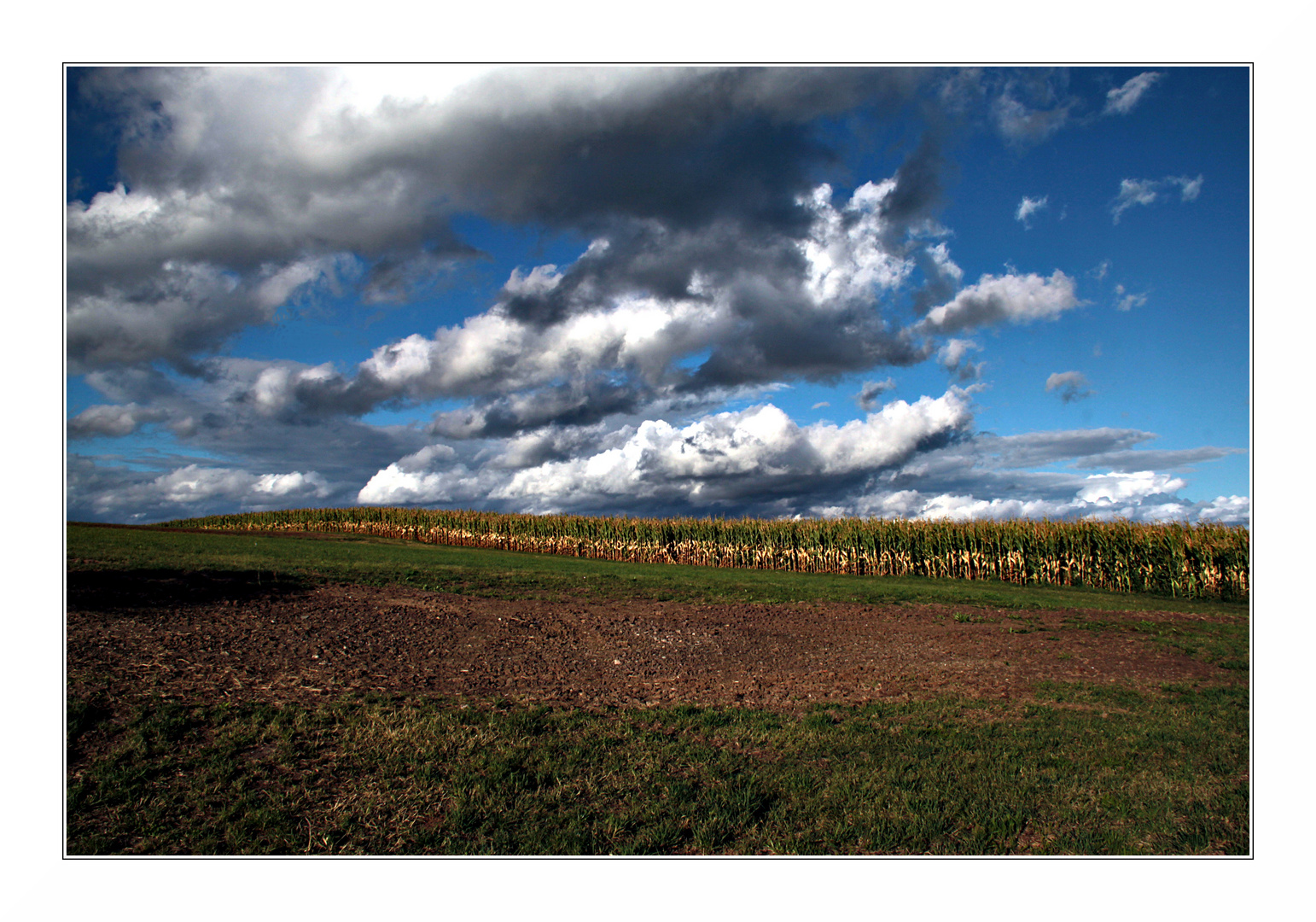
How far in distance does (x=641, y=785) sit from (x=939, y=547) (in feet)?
85.1

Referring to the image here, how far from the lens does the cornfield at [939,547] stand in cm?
2309

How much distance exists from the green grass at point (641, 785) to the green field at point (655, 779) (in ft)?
0.05

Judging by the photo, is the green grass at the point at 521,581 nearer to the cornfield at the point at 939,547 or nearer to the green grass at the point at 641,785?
the cornfield at the point at 939,547

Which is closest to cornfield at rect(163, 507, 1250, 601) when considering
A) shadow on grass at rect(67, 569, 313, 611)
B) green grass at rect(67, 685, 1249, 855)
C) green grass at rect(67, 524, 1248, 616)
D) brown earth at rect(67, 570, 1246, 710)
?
green grass at rect(67, 524, 1248, 616)

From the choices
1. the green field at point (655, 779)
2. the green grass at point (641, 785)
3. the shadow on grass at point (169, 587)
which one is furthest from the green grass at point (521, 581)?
the green grass at point (641, 785)

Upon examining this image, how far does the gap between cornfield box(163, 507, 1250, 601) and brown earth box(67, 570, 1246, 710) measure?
14.9 meters

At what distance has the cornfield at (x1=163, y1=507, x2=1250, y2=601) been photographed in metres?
23.1

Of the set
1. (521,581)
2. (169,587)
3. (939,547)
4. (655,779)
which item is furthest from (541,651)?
(939,547)

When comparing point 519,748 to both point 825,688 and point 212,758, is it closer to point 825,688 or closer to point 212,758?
point 212,758

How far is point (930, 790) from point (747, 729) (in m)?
1.70

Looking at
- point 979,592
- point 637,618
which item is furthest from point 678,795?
point 979,592

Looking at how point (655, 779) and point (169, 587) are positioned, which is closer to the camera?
point (655, 779)

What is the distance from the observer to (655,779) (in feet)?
15.4

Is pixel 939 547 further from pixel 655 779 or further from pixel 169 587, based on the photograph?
pixel 169 587
